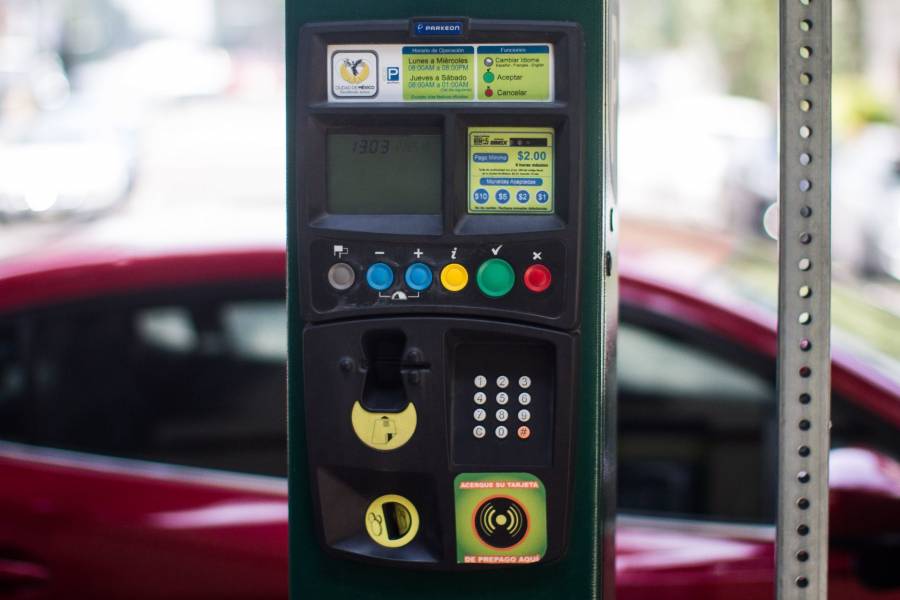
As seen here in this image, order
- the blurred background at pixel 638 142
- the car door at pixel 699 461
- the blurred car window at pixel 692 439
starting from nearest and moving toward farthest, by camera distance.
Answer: the car door at pixel 699 461 < the blurred car window at pixel 692 439 < the blurred background at pixel 638 142

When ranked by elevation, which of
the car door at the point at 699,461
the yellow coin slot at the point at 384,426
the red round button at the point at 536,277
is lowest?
the car door at the point at 699,461

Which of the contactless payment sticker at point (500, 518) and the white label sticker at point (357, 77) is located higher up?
the white label sticker at point (357, 77)

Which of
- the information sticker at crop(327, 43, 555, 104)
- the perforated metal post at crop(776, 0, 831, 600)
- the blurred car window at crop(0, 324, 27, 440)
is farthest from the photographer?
the blurred car window at crop(0, 324, 27, 440)

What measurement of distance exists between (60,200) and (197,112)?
13.2 meters

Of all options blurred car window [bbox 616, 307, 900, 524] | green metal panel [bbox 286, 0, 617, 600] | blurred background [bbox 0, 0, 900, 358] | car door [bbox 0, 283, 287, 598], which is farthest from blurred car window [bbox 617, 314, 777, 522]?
green metal panel [bbox 286, 0, 617, 600]

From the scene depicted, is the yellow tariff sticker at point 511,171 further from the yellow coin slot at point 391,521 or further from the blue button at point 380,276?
the yellow coin slot at point 391,521

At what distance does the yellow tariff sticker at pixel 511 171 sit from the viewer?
1645 millimetres

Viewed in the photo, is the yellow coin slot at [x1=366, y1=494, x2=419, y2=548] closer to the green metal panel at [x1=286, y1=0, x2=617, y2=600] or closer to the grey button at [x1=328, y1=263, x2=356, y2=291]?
the green metal panel at [x1=286, y1=0, x2=617, y2=600]

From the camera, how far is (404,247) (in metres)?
1.65

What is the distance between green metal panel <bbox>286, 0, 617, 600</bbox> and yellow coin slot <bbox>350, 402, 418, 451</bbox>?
0.30 feet

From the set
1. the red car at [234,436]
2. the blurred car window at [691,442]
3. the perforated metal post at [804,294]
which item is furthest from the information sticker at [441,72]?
Result: the blurred car window at [691,442]

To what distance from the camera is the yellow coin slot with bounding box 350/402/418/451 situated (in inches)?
66.2

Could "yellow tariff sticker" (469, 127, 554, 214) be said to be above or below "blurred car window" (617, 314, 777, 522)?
above

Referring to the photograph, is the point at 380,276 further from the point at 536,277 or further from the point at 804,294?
the point at 804,294
